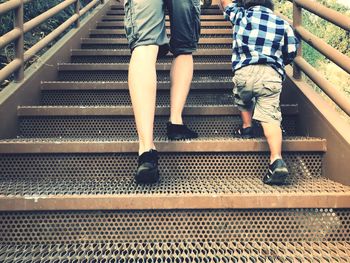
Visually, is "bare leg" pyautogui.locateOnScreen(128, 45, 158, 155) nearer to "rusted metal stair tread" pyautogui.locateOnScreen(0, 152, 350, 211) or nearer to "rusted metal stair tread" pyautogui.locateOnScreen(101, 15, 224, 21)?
"rusted metal stair tread" pyautogui.locateOnScreen(0, 152, 350, 211)

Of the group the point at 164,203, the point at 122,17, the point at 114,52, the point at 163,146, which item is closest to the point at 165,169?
the point at 163,146

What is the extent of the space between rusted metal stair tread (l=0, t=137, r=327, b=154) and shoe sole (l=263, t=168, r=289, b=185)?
213mm

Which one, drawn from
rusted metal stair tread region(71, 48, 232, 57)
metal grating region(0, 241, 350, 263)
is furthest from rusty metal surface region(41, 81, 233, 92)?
metal grating region(0, 241, 350, 263)

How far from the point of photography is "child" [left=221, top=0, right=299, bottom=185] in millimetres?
1889

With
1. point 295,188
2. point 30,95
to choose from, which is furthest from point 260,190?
point 30,95

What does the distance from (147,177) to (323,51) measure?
3.76 ft

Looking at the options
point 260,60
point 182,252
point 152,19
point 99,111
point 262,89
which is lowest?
point 182,252

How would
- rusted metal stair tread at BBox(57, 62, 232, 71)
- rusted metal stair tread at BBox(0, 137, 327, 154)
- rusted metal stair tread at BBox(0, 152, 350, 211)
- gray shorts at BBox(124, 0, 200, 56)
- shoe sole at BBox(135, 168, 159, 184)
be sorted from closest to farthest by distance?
rusted metal stair tread at BBox(0, 152, 350, 211)
shoe sole at BBox(135, 168, 159, 184)
gray shorts at BBox(124, 0, 200, 56)
rusted metal stair tread at BBox(0, 137, 327, 154)
rusted metal stair tread at BBox(57, 62, 232, 71)

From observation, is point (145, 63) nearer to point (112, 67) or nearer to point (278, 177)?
point (278, 177)

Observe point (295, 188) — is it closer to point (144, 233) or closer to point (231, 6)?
point (144, 233)

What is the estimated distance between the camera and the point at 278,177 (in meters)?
1.63

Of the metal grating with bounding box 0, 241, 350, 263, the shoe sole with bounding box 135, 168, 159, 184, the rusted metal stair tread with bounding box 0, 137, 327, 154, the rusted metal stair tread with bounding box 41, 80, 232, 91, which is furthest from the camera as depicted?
the rusted metal stair tread with bounding box 41, 80, 232, 91

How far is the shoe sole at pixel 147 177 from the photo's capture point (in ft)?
5.11

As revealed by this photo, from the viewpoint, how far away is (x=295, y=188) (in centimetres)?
159
